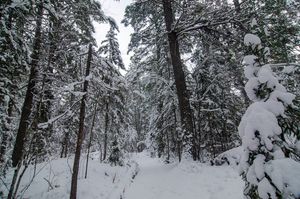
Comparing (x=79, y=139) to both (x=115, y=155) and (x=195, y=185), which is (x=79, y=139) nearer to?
(x=195, y=185)

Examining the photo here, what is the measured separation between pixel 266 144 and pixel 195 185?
5.09 meters

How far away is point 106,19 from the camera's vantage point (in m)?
9.74

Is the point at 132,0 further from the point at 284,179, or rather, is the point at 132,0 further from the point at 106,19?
the point at 284,179

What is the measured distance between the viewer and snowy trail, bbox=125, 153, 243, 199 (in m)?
6.00

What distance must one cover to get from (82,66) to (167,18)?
519cm

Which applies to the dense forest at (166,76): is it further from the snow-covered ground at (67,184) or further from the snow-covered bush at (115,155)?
the snow-covered ground at (67,184)

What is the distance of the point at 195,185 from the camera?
6965 mm

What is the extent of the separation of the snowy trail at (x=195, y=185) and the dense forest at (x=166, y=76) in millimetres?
924

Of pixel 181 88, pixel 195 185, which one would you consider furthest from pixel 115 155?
pixel 195 185

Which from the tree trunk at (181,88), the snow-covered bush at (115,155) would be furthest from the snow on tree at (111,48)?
the tree trunk at (181,88)

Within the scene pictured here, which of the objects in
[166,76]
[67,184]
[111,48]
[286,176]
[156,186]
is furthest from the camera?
[111,48]

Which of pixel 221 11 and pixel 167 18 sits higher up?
pixel 167 18

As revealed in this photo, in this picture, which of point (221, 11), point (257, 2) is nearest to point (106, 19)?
point (221, 11)

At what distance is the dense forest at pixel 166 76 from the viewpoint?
2676 millimetres
